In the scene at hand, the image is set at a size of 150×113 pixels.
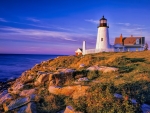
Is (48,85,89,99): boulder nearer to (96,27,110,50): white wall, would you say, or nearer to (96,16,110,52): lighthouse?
(96,16,110,52): lighthouse

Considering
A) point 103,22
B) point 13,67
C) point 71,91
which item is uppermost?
point 103,22

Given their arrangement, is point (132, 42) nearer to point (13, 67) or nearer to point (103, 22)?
point (103, 22)

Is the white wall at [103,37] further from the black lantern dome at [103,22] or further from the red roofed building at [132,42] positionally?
the red roofed building at [132,42]

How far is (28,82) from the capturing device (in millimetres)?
15023

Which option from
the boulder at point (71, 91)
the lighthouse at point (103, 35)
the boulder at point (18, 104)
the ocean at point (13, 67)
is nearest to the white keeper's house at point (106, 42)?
the lighthouse at point (103, 35)

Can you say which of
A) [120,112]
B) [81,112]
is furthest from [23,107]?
[120,112]

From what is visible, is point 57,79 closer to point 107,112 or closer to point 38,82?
point 38,82

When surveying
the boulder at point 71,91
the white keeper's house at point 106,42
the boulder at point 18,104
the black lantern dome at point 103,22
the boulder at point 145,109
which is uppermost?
the black lantern dome at point 103,22

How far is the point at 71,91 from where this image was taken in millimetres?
9797

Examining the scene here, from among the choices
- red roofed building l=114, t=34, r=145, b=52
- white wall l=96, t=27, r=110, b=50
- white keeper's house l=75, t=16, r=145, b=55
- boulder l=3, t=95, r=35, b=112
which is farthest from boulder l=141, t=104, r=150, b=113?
red roofed building l=114, t=34, r=145, b=52

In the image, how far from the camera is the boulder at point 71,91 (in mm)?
9027

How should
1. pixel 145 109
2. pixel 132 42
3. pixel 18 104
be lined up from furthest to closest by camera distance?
pixel 132 42
pixel 18 104
pixel 145 109

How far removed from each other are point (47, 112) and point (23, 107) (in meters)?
1.36

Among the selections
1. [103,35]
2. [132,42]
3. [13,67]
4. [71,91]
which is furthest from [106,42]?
[71,91]
